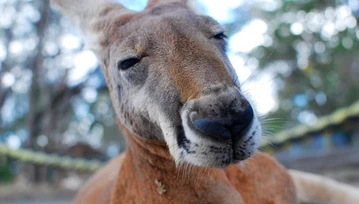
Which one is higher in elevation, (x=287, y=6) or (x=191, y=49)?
(x=191, y=49)

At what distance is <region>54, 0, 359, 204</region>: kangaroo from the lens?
2.10 metres

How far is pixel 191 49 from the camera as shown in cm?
239

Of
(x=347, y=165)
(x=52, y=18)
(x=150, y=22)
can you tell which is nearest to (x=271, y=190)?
(x=150, y=22)

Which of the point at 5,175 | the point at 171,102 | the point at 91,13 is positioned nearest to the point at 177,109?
the point at 171,102

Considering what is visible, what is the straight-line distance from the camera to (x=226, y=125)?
79.4 inches

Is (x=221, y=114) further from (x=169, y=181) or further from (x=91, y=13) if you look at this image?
(x=91, y=13)

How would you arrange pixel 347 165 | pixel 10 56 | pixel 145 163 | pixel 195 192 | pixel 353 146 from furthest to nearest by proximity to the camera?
pixel 10 56
pixel 353 146
pixel 347 165
pixel 145 163
pixel 195 192

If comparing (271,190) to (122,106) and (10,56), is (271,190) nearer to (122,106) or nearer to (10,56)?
(122,106)

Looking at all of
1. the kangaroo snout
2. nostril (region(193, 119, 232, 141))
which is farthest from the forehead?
nostril (region(193, 119, 232, 141))

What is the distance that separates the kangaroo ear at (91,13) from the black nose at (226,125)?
135 cm

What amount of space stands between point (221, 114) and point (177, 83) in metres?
0.39

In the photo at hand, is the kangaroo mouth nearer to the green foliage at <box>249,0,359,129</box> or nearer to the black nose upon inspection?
the black nose

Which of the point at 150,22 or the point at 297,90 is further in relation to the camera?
the point at 297,90

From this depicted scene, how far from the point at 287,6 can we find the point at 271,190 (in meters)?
15.2
